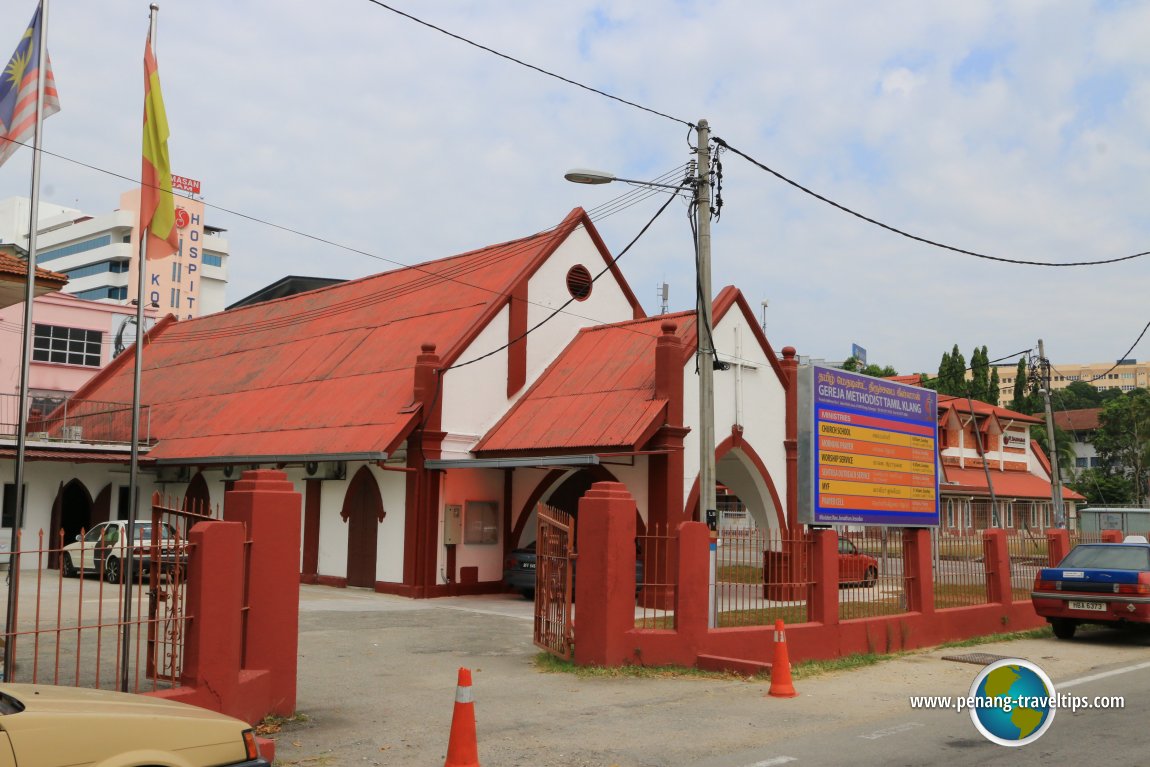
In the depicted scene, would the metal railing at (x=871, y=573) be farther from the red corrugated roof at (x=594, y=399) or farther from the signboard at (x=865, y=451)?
the red corrugated roof at (x=594, y=399)

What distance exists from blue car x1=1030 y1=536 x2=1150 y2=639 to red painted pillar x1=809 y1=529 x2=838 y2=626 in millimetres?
4892

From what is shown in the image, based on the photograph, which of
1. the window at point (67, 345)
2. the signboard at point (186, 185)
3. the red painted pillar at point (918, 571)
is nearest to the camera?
the red painted pillar at point (918, 571)

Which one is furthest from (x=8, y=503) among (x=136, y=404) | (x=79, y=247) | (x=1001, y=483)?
(x=79, y=247)

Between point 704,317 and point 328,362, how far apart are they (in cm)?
1554

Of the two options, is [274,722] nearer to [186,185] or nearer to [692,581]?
[692,581]

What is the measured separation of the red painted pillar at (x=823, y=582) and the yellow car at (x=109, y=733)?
9543 millimetres

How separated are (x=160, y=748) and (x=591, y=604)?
7.45 meters

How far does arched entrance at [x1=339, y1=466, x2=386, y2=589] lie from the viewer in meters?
22.8

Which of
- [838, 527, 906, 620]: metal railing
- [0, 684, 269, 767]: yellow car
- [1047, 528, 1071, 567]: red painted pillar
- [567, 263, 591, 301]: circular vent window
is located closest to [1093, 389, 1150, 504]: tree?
[1047, 528, 1071, 567]: red painted pillar

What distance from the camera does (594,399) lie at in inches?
858

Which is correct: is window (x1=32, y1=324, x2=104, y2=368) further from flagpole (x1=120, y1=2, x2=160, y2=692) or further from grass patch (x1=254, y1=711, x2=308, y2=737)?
grass patch (x1=254, y1=711, x2=308, y2=737)

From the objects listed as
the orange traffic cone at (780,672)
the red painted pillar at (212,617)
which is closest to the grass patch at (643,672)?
the orange traffic cone at (780,672)

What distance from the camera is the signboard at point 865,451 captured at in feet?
48.0

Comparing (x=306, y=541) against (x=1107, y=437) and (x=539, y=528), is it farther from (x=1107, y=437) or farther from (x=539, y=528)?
(x=1107, y=437)
